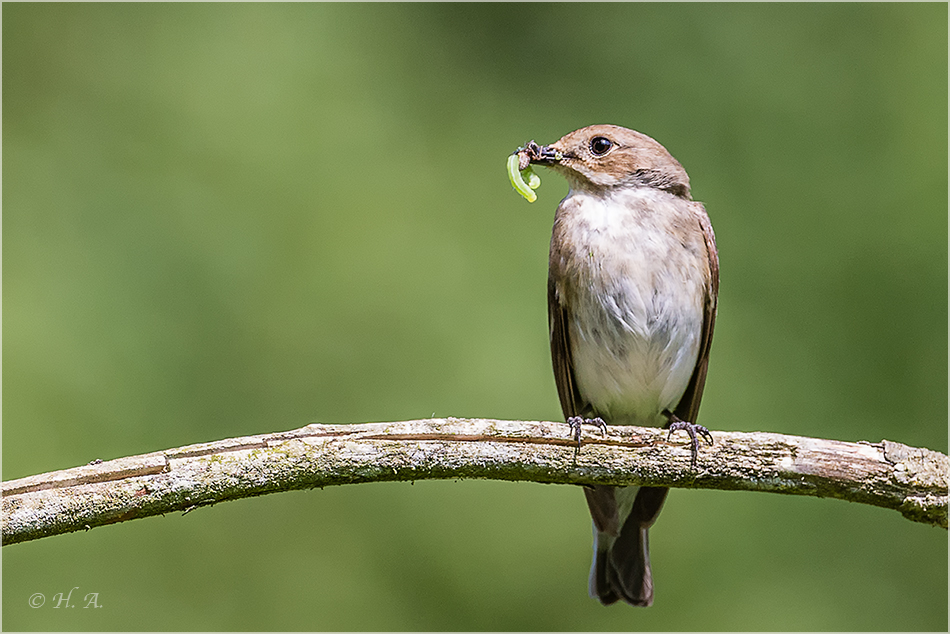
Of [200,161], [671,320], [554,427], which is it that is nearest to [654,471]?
[554,427]

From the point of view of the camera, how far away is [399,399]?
7281 millimetres

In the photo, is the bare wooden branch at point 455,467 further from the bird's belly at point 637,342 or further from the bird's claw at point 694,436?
the bird's belly at point 637,342

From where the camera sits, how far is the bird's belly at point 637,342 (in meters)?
4.68

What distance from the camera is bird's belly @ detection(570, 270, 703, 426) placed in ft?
15.4

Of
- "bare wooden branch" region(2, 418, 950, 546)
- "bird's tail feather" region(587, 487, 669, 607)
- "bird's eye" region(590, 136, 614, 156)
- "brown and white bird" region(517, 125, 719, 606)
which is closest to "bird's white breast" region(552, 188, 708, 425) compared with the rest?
"brown and white bird" region(517, 125, 719, 606)

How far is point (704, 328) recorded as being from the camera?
496 centimetres

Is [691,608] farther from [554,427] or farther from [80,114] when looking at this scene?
[80,114]

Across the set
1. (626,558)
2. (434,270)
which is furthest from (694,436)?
(434,270)

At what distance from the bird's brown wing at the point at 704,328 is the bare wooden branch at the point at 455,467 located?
3.94 feet

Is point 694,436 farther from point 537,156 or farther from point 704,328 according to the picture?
point 537,156

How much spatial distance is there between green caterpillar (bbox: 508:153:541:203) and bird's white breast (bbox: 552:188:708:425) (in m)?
0.23

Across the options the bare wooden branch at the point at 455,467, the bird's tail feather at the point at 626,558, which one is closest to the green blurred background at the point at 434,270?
the bird's tail feather at the point at 626,558

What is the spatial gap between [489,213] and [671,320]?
337 centimetres

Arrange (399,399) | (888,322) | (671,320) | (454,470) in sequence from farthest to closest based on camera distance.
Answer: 1. (888,322)
2. (399,399)
3. (671,320)
4. (454,470)
